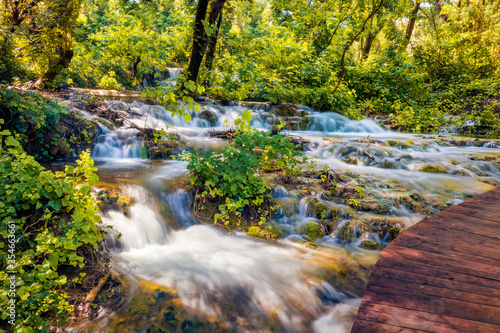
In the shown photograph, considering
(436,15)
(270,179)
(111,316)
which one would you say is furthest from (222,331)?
(436,15)

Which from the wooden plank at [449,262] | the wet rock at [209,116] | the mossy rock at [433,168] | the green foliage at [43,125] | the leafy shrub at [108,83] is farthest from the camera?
the leafy shrub at [108,83]

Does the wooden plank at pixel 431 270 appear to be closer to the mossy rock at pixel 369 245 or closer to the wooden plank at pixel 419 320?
the wooden plank at pixel 419 320

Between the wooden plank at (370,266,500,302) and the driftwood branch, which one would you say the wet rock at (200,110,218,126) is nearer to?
the driftwood branch

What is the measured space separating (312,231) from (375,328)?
10.6ft

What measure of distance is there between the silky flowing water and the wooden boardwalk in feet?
3.79

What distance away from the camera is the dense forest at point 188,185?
2.70 m

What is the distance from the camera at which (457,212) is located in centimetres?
322

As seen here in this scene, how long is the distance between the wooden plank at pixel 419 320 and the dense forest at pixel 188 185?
57.4 inches

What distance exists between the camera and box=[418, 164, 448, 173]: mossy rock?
23.7 feet

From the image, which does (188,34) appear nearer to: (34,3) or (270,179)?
(34,3)

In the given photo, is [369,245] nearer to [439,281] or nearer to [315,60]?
[439,281]

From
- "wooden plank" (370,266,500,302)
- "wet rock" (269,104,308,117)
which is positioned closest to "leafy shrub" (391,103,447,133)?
"wet rock" (269,104,308,117)

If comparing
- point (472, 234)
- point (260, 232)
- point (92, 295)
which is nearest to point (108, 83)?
point (260, 232)

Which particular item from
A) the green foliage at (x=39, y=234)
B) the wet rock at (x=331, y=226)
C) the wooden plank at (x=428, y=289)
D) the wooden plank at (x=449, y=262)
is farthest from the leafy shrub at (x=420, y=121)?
the green foliage at (x=39, y=234)
